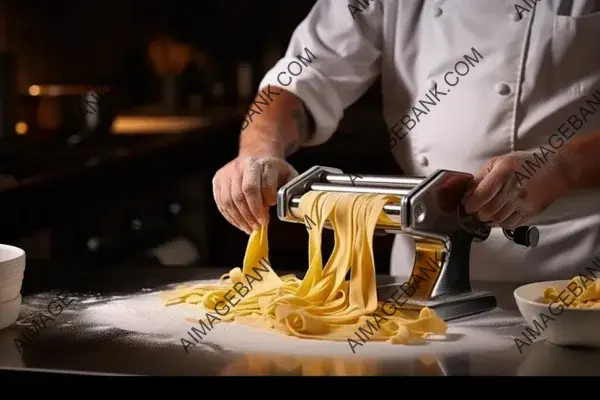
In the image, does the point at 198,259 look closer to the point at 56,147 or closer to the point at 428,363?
the point at 56,147

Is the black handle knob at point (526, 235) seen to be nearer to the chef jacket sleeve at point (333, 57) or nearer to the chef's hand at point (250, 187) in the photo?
the chef's hand at point (250, 187)

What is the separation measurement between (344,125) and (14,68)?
1.29 m

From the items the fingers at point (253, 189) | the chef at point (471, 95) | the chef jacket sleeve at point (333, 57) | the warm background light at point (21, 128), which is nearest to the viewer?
the fingers at point (253, 189)

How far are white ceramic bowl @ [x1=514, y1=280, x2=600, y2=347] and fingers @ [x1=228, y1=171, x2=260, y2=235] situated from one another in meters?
0.54

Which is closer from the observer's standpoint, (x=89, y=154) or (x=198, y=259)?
(x=89, y=154)

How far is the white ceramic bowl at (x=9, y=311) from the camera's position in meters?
1.38

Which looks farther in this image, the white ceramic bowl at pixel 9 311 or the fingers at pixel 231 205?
the fingers at pixel 231 205

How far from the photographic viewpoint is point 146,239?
3535 millimetres

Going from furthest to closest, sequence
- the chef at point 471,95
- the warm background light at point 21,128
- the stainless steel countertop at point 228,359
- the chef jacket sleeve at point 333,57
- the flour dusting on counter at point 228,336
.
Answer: the warm background light at point 21,128, the chef jacket sleeve at point 333,57, the chef at point 471,95, the flour dusting on counter at point 228,336, the stainless steel countertop at point 228,359

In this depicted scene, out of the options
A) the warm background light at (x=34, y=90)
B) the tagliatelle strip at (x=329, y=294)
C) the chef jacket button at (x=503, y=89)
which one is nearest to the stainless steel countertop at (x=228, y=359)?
the tagliatelle strip at (x=329, y=294)

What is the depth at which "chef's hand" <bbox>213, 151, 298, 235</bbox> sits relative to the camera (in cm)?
163

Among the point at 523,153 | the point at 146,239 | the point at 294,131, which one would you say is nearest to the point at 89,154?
the point at 146,239

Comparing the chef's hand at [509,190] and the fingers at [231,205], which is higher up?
the chef's hand at [509,190]

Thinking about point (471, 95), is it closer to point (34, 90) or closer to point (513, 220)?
point (513, 220)
